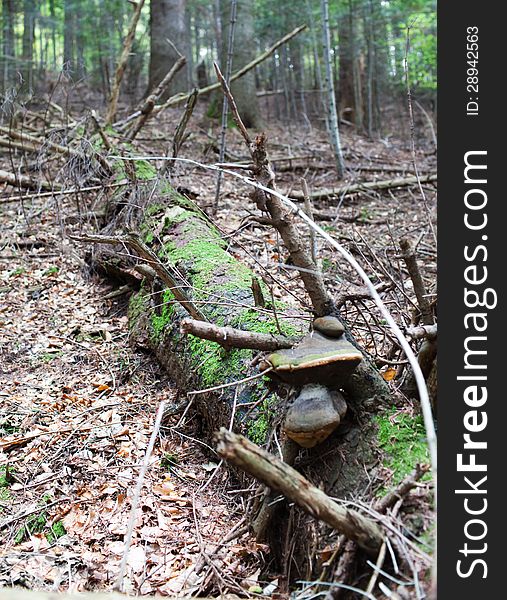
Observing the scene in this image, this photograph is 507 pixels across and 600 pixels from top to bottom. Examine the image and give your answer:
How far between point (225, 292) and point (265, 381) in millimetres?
983

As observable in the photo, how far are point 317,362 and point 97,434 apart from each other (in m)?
1.94

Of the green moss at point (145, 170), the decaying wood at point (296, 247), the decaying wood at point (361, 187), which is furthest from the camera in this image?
the decaying wood at point (361, 187)

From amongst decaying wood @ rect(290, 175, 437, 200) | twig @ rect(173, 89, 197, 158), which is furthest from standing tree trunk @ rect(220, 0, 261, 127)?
twig @ rect(173, 89, 197, 158)

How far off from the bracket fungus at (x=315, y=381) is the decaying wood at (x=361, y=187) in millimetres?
5643

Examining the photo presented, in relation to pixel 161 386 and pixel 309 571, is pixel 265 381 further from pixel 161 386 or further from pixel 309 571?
pixel 161 386

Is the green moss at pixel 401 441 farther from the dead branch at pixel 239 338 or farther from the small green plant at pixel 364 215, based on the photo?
the small green plant at pixel 364 215

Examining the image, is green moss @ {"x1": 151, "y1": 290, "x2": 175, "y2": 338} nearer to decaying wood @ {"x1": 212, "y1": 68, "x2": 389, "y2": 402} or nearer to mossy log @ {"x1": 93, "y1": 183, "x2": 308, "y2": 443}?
mossy log @ {"x1": 93, "y1": 183, "x2": 308, "y2": 443}

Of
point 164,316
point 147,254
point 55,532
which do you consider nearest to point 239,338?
point 147,254

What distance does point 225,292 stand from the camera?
3721 millimetres

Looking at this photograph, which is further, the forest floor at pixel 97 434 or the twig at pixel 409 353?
the forest floor at pixel 97 434

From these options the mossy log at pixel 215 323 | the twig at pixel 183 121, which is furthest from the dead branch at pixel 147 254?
the twig at pixel 183 121

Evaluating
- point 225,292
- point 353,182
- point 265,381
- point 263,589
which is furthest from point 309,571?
point 353,182

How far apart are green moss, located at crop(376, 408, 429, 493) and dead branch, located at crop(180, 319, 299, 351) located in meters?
0.57

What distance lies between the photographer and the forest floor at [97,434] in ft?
8.36
